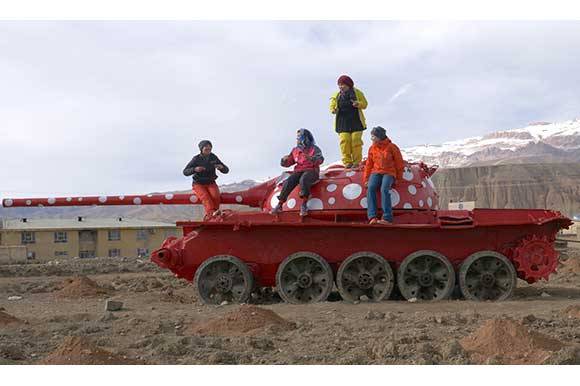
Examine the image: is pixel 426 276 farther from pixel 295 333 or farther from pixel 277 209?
pixel 295 333

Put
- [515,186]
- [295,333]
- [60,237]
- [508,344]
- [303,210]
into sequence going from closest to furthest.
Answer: [508,344], [295,333], [303,210], [60,237], [515,186]

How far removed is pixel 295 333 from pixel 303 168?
5.02 m

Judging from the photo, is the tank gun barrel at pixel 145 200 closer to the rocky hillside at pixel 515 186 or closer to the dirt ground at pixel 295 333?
the dirt ground at pixel 295 333

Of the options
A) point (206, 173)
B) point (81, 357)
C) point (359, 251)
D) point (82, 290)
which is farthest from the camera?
point (82, 290)

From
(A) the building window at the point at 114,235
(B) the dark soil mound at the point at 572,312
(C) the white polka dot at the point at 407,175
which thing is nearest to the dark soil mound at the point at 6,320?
(C) the white polka dot at the point at 407,175

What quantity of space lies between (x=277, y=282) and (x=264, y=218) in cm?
126

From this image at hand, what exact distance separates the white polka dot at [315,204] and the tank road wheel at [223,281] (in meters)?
1.70

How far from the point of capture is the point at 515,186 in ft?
301

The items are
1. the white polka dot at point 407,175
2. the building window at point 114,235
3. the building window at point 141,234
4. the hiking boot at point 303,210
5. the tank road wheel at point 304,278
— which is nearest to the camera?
the tank road wheel at point 304,278

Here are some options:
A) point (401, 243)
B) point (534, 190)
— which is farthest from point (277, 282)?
point (534, 190)

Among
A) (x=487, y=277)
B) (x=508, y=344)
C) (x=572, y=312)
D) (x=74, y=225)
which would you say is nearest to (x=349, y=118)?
(x=487, y=277)

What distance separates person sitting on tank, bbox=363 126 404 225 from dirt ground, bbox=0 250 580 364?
66.6 inches

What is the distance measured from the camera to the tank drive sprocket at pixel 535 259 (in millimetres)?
12477

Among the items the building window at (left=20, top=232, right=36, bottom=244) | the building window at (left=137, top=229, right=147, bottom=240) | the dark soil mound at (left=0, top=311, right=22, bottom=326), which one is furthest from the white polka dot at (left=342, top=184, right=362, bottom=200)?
the building window at (left=20, top=232, right=36, bottom=244)
